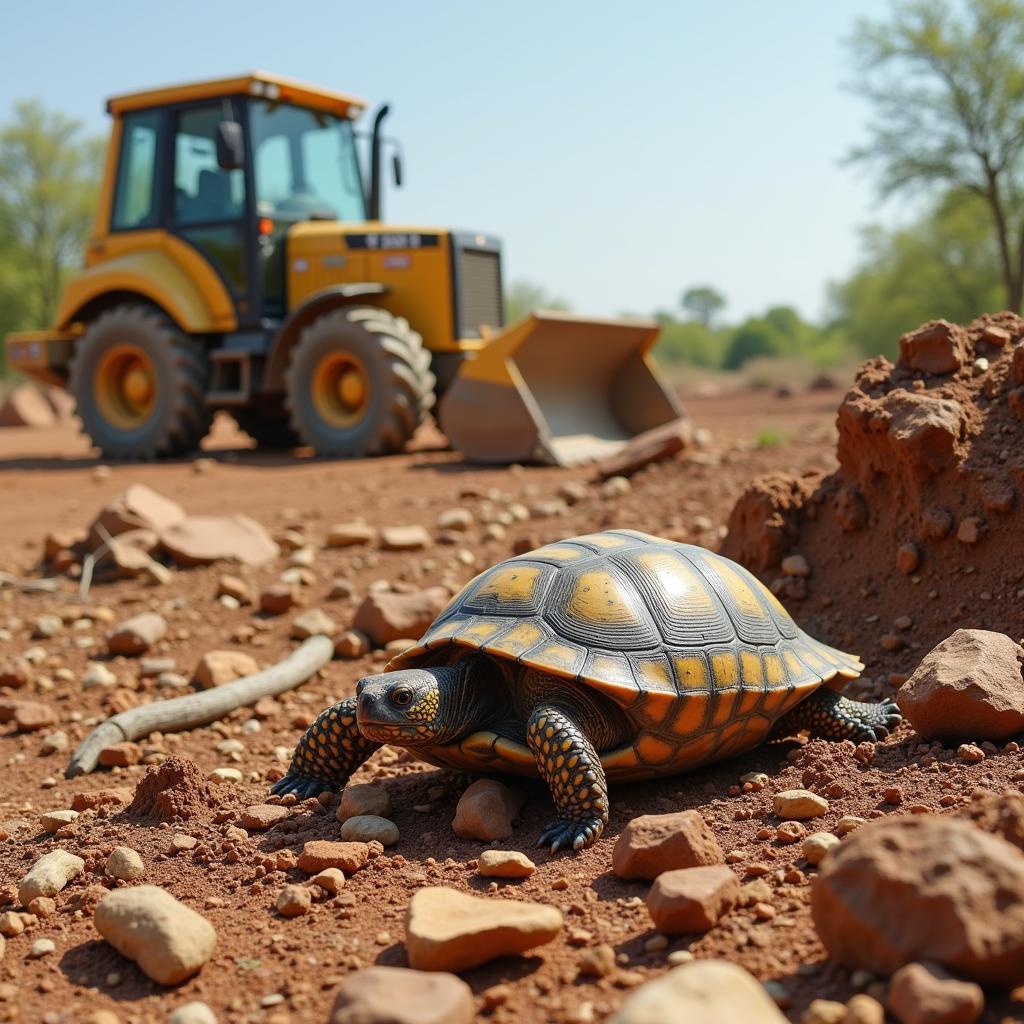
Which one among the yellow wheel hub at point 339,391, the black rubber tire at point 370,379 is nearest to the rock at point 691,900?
the black rubber tire at point 370,379

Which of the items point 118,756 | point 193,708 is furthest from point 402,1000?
point 193,708

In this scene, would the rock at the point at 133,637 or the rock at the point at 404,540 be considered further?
the rock at the point at 404,540

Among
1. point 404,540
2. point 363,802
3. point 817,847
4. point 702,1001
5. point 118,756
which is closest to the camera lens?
point 702,1001

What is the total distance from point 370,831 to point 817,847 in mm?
1349

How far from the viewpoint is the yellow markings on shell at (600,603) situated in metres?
3.60

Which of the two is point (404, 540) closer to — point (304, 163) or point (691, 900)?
point (691, 900)

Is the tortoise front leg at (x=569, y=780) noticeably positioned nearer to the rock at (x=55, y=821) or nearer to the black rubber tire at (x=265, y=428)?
the rock at (x=55, y=821)

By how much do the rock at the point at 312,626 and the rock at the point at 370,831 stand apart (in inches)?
97.9

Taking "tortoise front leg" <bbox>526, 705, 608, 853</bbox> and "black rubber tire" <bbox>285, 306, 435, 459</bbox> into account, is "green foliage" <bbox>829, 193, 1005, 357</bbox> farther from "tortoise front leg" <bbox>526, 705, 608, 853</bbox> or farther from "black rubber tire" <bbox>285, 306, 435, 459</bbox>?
"tortoise front leg" <bbox>526, 705, 608, 853</bbox>

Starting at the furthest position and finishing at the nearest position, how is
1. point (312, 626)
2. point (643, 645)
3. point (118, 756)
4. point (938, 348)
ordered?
point (312, 626), point (938, 348), point (118, 756), point (643, 645)

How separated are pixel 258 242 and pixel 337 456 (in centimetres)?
243

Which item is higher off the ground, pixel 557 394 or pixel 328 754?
pixel 557 394

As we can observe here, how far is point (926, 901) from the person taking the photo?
6.64ft

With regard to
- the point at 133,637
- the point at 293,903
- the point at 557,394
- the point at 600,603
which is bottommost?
the point at 293,903
